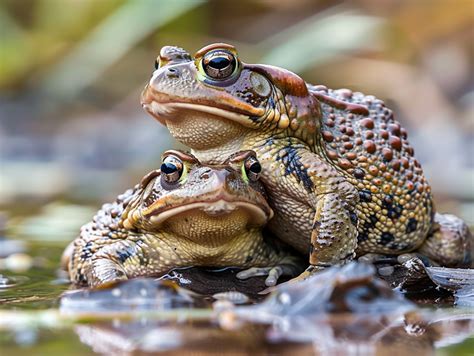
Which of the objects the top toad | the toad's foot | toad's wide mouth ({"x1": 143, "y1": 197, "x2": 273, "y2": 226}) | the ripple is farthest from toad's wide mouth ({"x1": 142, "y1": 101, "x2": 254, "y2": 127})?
the ripple

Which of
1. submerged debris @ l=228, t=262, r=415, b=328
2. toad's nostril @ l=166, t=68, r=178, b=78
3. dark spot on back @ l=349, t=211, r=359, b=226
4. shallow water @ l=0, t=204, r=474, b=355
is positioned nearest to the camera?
shallow water @ l=0, t=204, r=474, b=355

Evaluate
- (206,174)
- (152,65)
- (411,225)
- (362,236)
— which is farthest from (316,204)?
(152,65)

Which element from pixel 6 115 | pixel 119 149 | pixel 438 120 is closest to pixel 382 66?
pixel 438 120

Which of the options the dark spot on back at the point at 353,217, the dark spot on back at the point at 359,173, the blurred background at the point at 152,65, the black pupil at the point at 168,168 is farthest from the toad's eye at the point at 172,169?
the blurred background at the point at 152,65

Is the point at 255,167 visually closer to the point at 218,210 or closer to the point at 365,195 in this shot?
the point at 218,210

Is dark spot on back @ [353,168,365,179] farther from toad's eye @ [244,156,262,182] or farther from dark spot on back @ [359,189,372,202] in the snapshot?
toad's eye @ [244,156,262,182]

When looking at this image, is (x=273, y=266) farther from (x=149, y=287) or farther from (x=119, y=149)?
(x=119, y=149)
